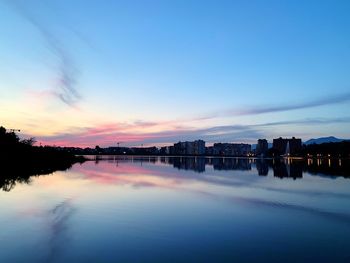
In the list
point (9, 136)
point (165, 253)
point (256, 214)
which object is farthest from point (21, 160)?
point (165, 253)

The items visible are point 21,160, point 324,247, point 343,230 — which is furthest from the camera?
point 21,160

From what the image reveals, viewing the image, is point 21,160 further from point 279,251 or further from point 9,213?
point 279,251

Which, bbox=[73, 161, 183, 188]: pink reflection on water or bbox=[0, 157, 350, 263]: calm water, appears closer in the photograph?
bbox=[0, 157, 350, 263]: calm water

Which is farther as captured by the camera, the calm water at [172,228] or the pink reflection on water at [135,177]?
the pink reflection on water at [135,177]

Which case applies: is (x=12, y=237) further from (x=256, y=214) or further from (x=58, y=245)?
(x=256, y=214)

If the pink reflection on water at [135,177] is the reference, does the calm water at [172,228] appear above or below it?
below

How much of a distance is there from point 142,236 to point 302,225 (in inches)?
339

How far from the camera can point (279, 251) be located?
569 inches

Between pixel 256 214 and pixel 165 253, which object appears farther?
pixel 256 214

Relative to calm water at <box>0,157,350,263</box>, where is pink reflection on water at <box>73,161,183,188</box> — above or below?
above

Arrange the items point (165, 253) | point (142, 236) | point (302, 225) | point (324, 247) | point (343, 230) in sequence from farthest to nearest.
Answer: point (302, 225) → point (343, 230) → point (142, 236) → point (324, 247) → point (165, 253)

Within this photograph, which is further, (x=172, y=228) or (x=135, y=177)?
(x=135, y=177)

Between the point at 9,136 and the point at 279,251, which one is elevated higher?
the point at 9,136

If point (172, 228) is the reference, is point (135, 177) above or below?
above
